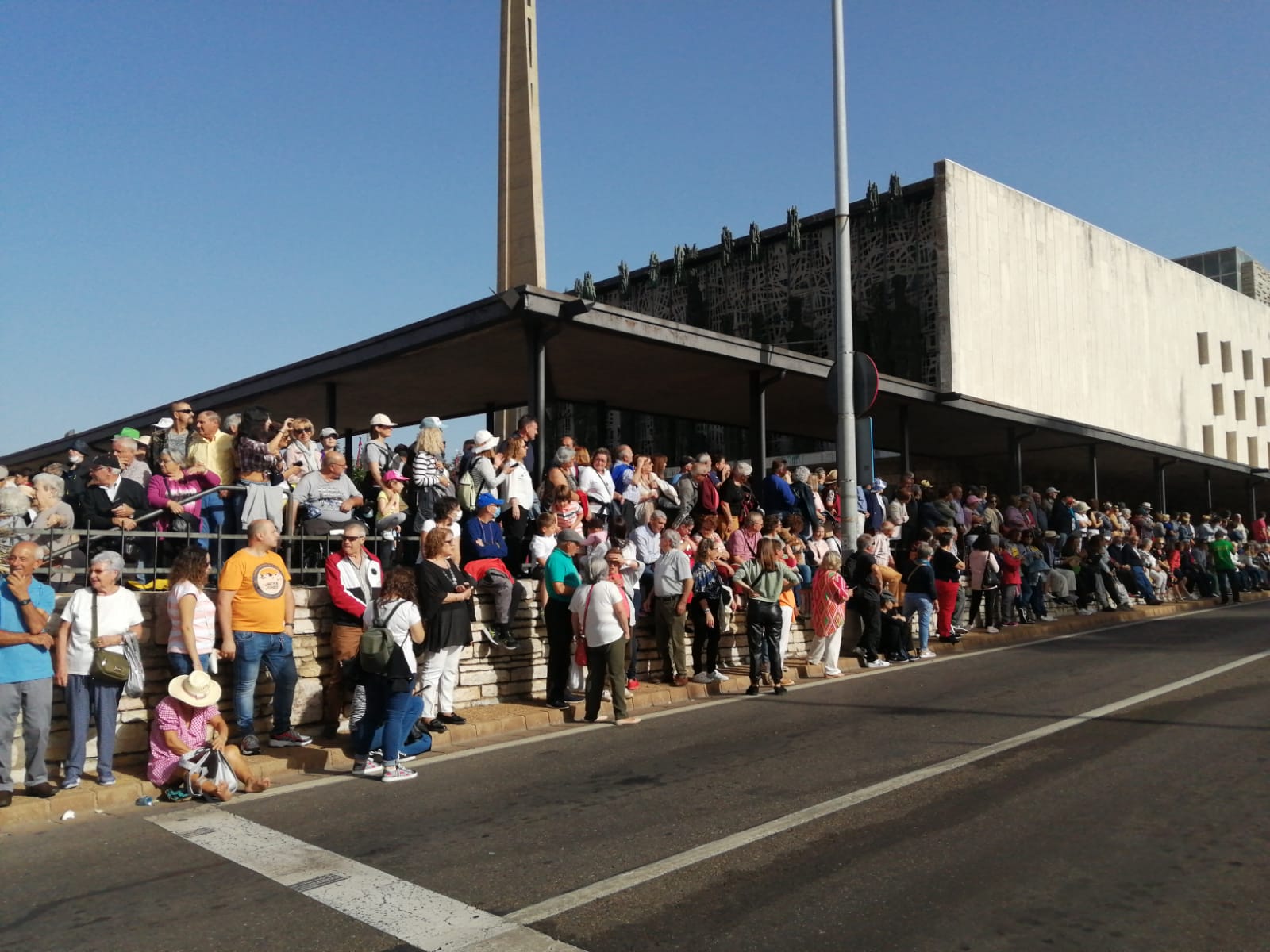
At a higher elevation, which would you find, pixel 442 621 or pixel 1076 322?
pixel 1076 322

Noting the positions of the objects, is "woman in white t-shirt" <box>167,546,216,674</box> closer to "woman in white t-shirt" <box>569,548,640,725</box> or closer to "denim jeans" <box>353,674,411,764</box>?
"denim jeans" <box>353,674,411,764</box>

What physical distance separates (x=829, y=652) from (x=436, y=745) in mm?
5849

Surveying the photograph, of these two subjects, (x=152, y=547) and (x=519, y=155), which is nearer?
(x=152, y=547)

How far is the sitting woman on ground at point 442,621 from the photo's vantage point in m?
8.72

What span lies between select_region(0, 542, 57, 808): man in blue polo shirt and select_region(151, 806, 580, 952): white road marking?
120 centimetres

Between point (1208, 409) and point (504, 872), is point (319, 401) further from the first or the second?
point (1208, 409)

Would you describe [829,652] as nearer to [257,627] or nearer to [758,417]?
[758,417]

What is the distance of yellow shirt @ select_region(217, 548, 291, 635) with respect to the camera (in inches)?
321

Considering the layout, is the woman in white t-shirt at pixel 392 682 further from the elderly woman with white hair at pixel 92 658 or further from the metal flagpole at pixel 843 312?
the metal flagpole at pixel 843 312

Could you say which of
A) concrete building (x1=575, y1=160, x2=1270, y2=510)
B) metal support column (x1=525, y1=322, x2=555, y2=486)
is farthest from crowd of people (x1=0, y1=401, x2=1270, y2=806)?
concrete building (x1=575, y1=160, x2=1270, y2=510)

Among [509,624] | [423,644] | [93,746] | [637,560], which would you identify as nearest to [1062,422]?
[637,560]

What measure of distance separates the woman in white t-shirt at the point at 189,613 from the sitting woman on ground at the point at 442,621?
169 cm

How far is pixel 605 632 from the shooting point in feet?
31.7

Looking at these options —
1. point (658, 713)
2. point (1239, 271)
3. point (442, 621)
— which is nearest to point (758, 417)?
point (658, 713)
